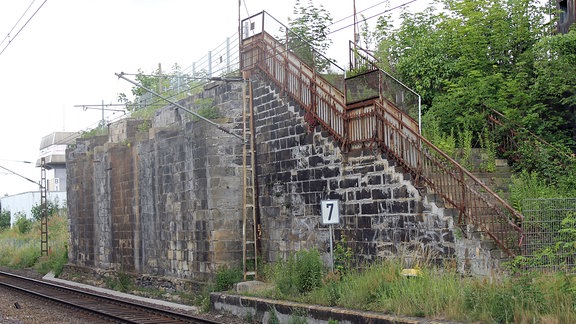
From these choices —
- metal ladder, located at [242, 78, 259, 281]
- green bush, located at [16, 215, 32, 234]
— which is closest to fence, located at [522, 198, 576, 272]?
metal ladder, located at [242, 78, 259, 281]

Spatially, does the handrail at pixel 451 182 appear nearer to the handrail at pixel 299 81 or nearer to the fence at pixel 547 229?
the fence at pixel 547 229

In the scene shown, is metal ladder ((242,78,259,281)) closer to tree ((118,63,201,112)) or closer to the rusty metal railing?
the rusty metal railing

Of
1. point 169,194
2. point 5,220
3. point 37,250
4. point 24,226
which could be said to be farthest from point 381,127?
point 5,220

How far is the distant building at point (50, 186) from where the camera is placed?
199ft

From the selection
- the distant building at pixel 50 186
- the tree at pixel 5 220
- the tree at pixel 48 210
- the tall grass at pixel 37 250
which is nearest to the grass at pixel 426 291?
the tall grass at pixel 37 250

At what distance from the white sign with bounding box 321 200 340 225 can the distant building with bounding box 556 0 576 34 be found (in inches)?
331

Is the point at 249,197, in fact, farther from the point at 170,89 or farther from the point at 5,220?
the point at 5,220

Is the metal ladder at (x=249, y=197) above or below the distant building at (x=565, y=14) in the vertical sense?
below

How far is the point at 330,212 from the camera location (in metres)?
15.2

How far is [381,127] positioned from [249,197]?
18.4 feet

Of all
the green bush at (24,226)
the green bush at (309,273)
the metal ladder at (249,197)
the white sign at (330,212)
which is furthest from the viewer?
the green bush at (24,226)

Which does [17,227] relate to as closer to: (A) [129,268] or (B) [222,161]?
(A) [129,268]

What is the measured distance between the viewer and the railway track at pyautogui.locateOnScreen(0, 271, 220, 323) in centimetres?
1689

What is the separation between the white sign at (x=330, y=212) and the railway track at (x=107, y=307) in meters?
3.42
